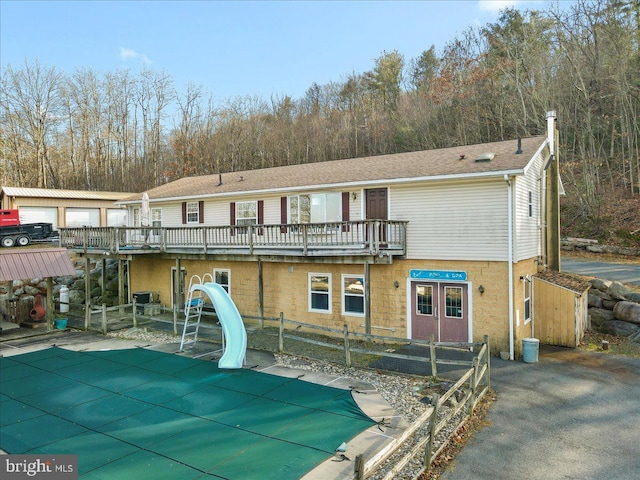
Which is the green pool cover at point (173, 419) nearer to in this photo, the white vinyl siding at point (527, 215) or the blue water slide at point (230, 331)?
the blue water slide at point (230, 331)

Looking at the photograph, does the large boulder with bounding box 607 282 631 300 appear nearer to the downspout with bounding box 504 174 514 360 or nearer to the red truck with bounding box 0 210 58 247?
the downspout with bounding box 504 174 514 360

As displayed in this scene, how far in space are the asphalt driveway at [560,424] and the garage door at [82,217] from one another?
31.0 m

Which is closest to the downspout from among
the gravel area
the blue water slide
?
the gravel area

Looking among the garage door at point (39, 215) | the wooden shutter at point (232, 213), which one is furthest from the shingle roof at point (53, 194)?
the wooden shutter at point (232, 213)

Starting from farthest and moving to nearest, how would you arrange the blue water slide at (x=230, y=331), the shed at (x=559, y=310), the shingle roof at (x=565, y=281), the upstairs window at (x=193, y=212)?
the upstairs window at (x=193, y=212) < the shingle roof at (x=565, y=281) < the shed at (x=559, y=310) < the blue water slide at (x=230, y=331)

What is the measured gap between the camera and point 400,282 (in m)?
15.3

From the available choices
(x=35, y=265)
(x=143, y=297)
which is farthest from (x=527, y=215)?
(x=35, y=265)

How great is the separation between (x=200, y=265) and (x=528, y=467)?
16416 millimetres

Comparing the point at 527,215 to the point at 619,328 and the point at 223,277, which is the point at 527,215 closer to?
the point at 619,328

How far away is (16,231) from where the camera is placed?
25.7m

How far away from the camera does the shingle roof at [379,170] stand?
14328mm

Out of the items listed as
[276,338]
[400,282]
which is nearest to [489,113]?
[400,282]

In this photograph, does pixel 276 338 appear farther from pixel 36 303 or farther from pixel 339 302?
pixel 36 303

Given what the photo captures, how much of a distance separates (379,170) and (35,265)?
1411cm
